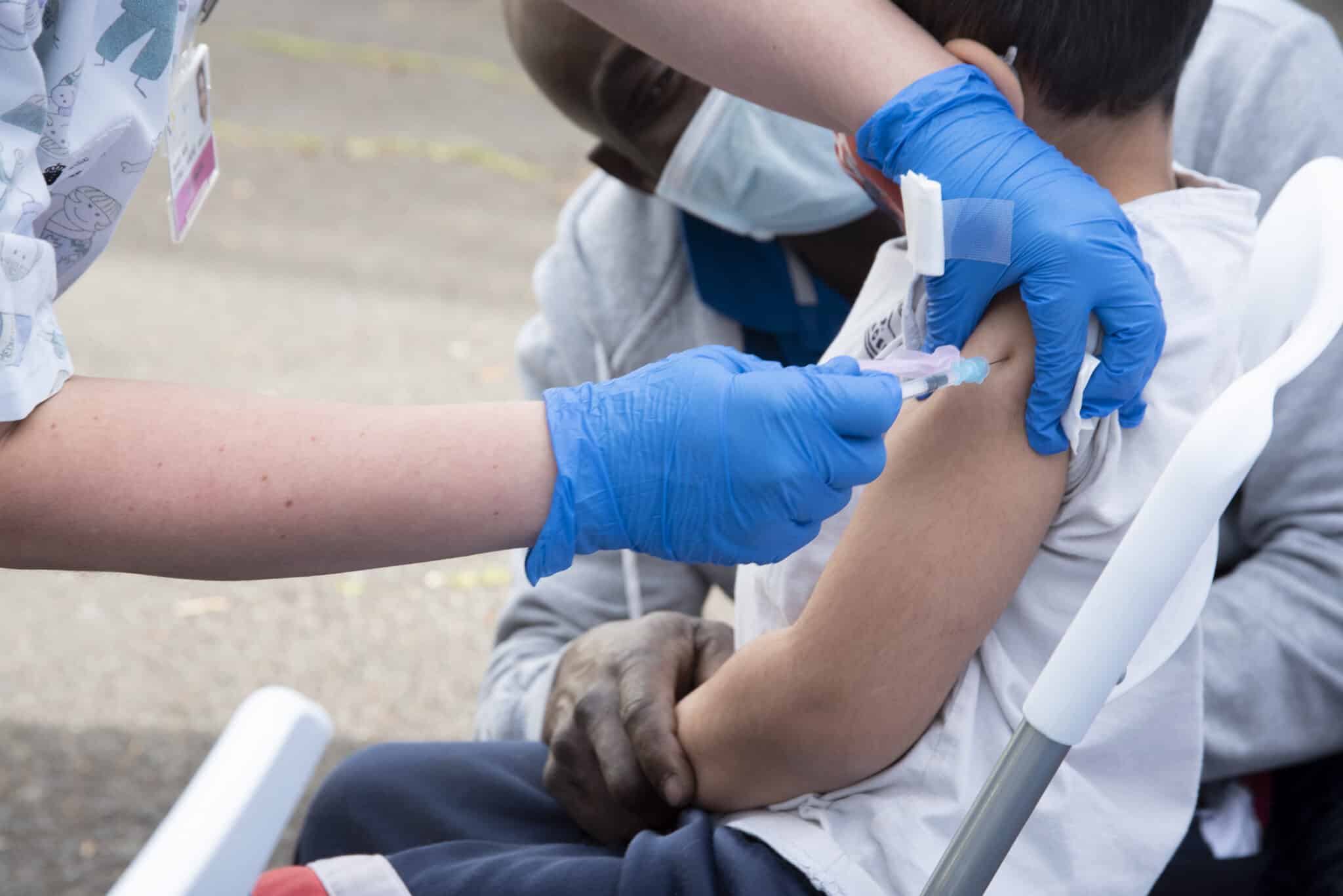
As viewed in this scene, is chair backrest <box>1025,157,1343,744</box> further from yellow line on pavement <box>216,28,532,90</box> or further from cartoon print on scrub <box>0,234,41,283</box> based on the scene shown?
yellow line on pavement <box>216,28,532,90</box>

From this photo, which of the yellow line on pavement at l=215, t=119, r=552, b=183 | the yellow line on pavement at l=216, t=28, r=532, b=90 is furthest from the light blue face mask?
the yellow line on pavement at l=216, t=28, r=532, b=90

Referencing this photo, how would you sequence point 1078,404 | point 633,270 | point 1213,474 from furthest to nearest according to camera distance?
1. point 633,270
2. point 1078,404
3. point 1213,474

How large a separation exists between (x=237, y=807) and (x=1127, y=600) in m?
0.59

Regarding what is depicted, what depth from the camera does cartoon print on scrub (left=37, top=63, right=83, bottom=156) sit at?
2.95 feet

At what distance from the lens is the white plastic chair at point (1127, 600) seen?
2.47ft

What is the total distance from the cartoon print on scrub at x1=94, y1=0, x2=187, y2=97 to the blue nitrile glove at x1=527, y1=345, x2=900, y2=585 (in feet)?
1.26

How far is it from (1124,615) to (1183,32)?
487mm

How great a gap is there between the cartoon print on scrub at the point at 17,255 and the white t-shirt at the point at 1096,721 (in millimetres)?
618

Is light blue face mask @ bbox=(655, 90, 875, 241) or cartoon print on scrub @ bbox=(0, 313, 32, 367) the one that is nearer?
cartoon print on scrub @ bbox=(0, 313, 32, 367)

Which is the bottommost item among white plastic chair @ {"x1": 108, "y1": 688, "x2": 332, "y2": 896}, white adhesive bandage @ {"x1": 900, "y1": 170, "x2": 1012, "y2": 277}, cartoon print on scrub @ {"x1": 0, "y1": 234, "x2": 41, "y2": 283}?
white plastic chair @ {"x1": 108, "y1": 688, "x2": 332, "y2": 896}

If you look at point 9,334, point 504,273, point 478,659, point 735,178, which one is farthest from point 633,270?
point 504,273

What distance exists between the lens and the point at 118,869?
213 cm

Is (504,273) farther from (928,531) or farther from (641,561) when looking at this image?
(928,531)

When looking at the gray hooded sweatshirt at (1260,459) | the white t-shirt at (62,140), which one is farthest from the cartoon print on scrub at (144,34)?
the gray hooded sweatshirt at (1260,459)
